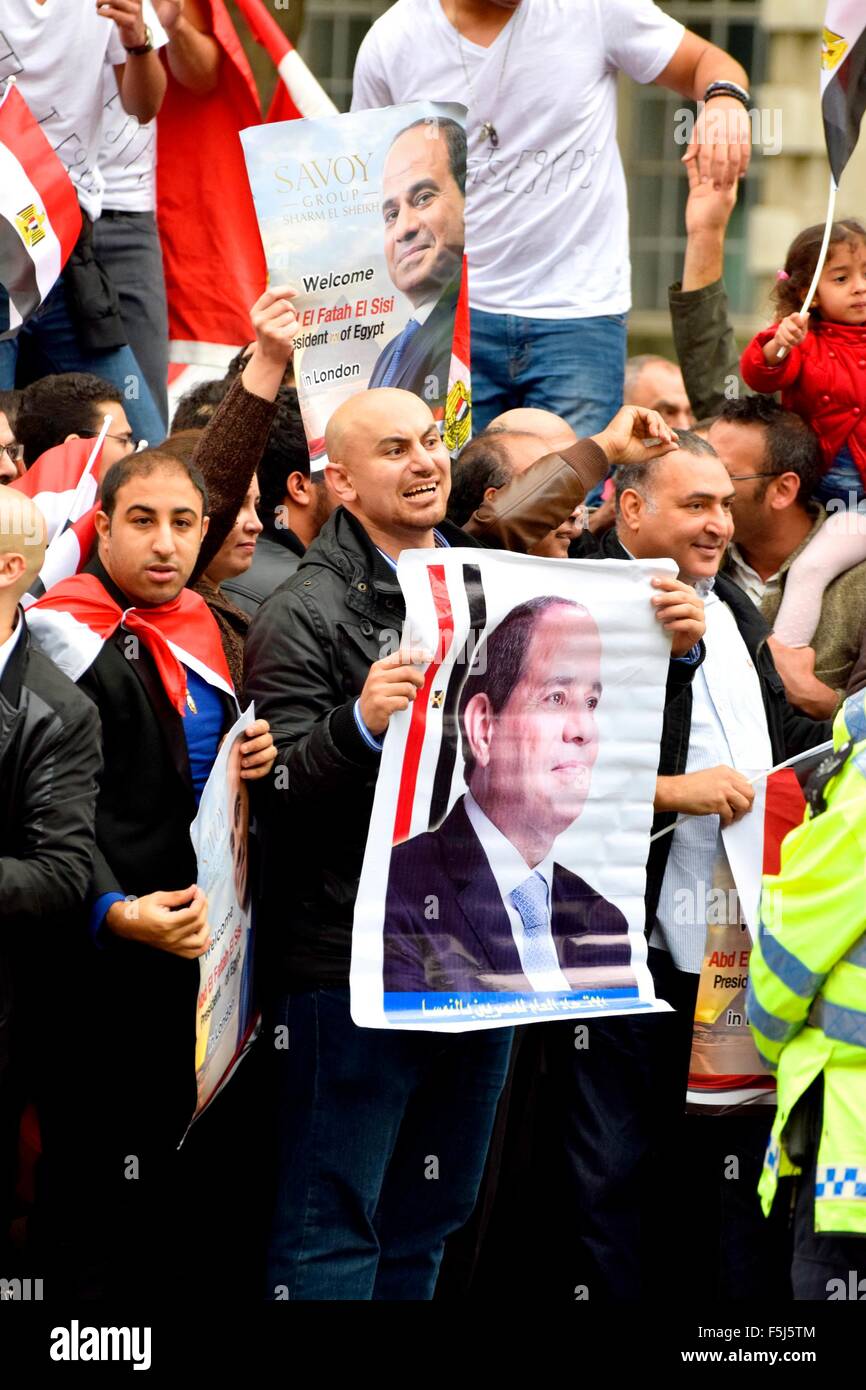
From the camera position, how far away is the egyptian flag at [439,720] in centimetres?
450

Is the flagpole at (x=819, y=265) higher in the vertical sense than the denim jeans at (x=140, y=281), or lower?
higher

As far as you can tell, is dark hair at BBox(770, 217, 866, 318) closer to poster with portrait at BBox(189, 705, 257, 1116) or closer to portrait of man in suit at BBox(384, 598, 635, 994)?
portrait of man in suit at BBox(384, 598, 635, 994)

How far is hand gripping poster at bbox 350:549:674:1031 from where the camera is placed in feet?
14.7

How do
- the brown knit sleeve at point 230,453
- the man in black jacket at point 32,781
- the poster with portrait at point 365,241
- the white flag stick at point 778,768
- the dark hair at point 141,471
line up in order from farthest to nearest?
1. the poster with portrait at point 365,241
2. the brown knit sleeve at point 230,453
3. the white flag stick at point 778,768
4. the dark hair at point 141,471
5. the man in black jacket at point 32,781

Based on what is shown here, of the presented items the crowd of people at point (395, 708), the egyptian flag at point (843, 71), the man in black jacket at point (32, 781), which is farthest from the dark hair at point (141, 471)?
the egyptian flag at point (843, 71)

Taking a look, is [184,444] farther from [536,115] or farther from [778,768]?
[536,115]

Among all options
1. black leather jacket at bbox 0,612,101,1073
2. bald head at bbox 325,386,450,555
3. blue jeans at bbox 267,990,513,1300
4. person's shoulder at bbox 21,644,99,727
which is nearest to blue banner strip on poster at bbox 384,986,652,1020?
blue jeans at bbox 267,990,513,1300

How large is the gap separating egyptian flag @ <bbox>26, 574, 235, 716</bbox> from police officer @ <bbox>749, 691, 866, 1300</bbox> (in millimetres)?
1238

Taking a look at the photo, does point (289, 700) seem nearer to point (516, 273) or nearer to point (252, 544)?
point (252, 544)

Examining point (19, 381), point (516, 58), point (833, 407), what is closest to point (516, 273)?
point (516, 58)

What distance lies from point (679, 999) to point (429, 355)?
64.3 inches

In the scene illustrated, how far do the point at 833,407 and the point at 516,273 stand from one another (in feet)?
3.42

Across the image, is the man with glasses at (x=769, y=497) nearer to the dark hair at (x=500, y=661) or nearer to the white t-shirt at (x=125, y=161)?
the dark hair at (x=500, y=661)
